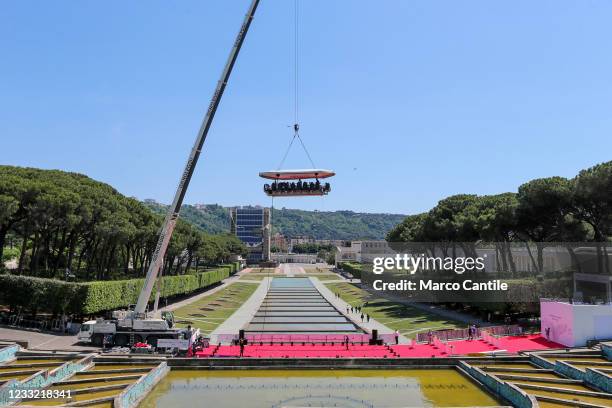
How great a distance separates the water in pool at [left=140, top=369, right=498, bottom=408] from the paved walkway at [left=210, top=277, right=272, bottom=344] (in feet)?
36.7

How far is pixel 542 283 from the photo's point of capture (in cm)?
4819

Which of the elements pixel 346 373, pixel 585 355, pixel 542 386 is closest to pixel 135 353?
pixel 346 373

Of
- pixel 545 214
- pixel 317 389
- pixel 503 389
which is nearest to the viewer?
pixel 503 389

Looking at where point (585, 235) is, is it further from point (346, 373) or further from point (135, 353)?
point (135, 353)

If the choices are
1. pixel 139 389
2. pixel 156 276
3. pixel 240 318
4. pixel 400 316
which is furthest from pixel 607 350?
pixel 240 318

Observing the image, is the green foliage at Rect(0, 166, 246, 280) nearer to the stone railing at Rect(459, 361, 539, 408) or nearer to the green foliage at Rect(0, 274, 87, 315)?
the green foliage at Rect(0, 274, 87, 315)

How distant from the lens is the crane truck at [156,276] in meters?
35.6

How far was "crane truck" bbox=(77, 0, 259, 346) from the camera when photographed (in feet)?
117

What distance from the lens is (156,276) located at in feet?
119

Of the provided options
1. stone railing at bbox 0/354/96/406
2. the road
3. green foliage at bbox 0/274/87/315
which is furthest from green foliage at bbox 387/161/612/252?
stone railing at bbox 0/354/96/406

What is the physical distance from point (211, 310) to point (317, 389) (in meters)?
36.8

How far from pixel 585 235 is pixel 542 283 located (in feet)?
39.7

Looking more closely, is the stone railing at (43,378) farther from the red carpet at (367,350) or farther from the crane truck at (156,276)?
the red carpet at (367,350)

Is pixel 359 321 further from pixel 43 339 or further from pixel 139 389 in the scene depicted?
pixel 139 389
